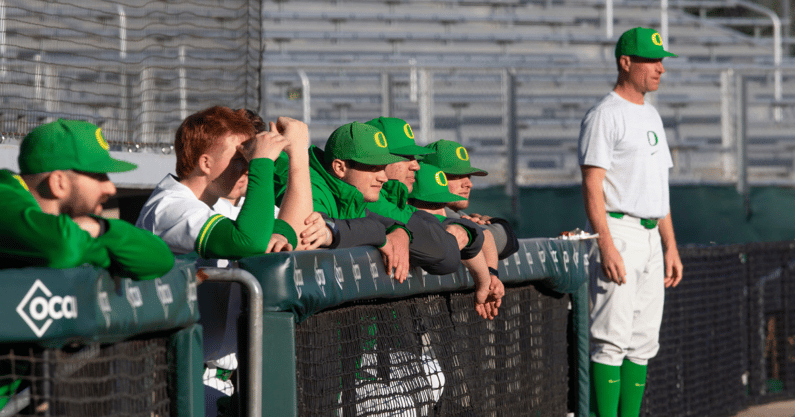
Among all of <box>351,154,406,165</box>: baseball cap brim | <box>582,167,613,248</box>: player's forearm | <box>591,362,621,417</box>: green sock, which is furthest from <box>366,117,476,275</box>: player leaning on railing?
<box>591,362,621,417</box>: green sock

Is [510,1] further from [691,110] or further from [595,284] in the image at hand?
[595,284]

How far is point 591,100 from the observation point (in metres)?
12.0

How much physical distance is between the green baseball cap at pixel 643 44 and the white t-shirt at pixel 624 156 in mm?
245

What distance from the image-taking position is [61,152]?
1.85 m

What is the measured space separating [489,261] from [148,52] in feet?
15.7

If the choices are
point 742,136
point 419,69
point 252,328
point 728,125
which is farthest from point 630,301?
point 728,125

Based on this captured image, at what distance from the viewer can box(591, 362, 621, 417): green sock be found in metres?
4.29

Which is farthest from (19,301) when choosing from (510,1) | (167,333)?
(510,1)

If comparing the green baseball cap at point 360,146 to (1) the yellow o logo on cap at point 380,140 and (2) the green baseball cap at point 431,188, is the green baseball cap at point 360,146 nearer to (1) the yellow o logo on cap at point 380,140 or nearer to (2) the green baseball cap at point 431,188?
(1) the yellow o logo on cap at point 380,140

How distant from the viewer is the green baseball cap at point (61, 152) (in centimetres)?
184

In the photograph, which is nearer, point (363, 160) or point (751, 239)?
point (363, 160)

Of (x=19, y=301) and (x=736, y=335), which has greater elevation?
(x=19, y=301)

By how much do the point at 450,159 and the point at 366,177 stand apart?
99cm

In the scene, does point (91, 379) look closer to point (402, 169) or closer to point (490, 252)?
point (490, 252)
